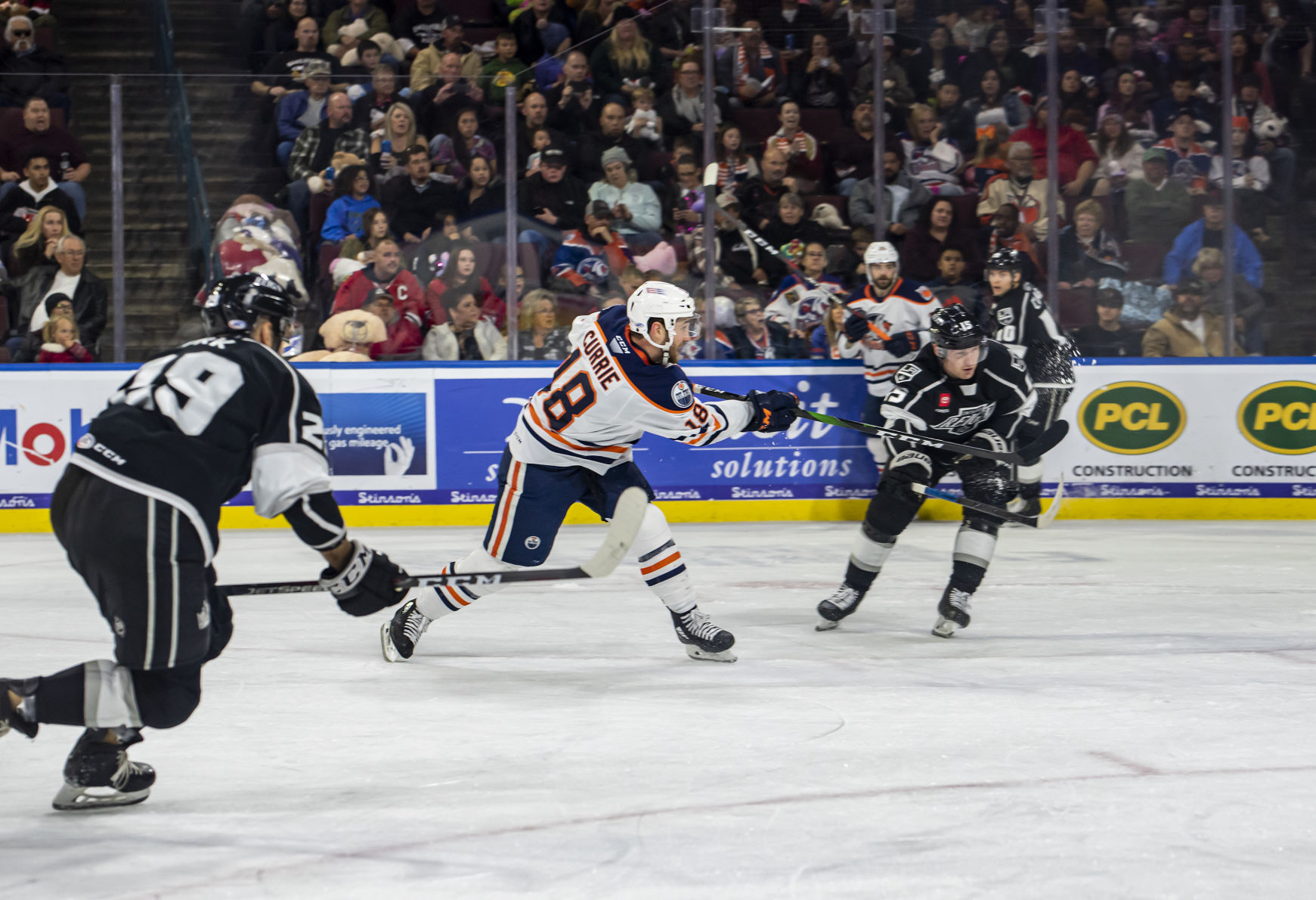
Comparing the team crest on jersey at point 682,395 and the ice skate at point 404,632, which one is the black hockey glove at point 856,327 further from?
the ice skate at point 404,632

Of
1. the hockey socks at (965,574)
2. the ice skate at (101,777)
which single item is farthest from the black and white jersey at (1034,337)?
the ice skate at (101,777)

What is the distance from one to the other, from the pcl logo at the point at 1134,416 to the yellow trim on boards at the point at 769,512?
36 cm

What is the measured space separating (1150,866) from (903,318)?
565cm

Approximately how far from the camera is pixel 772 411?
14.6 feet

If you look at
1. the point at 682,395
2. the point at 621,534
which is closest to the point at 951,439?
the point at 682,395

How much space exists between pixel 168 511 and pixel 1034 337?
5689 millimetres

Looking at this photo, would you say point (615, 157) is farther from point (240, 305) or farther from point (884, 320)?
point (240, 305)

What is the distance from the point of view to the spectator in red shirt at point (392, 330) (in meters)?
8.03

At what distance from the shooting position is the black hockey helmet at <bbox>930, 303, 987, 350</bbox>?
4.68m

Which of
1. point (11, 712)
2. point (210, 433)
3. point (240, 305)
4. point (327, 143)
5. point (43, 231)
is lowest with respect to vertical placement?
point (11, 712)

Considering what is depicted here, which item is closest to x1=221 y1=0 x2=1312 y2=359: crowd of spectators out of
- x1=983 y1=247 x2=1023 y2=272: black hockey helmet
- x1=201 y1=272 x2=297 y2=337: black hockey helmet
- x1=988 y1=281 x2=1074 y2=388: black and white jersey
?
x1=988 y1=281 x2=1074 y2=388: black and white jersey

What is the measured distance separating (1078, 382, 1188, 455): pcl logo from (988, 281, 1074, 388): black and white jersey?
0.67 metres

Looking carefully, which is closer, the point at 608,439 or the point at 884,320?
the point at 608,439

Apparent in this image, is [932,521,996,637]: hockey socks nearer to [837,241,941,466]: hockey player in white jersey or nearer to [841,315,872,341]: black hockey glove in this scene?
[837,241,941,466]: hockey player in white jersey
